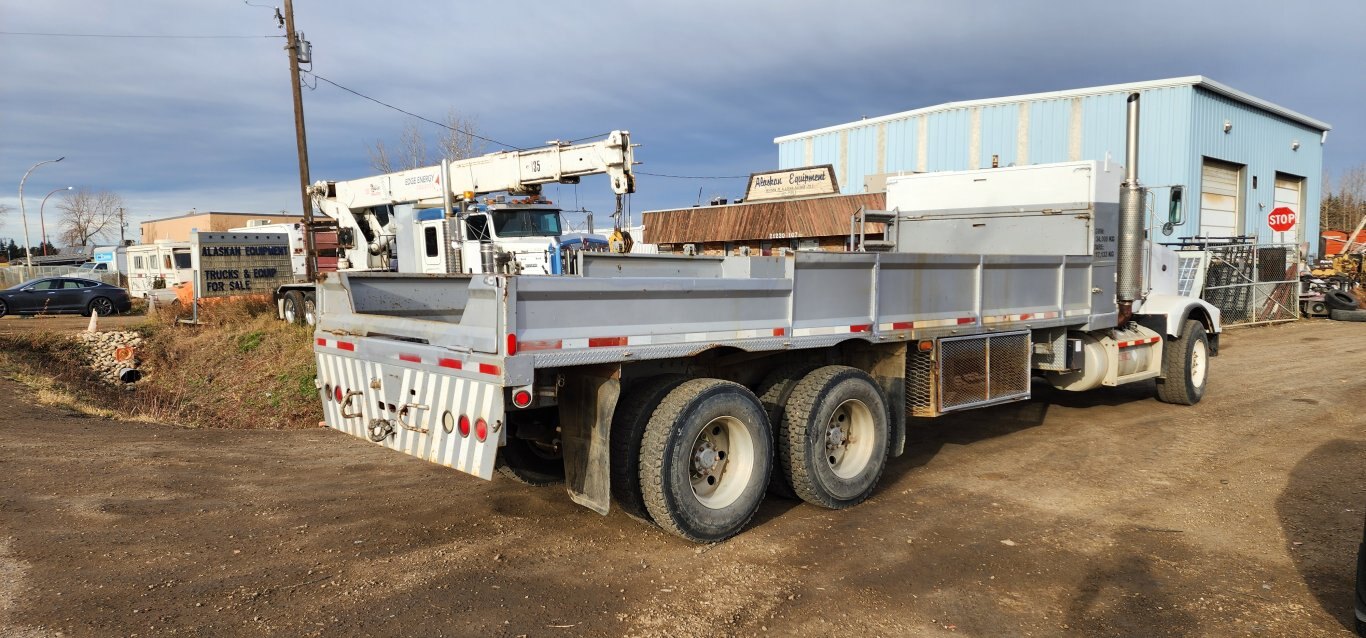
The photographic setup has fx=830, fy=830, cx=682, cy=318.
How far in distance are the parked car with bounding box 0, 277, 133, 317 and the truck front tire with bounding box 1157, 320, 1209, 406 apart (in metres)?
26.0

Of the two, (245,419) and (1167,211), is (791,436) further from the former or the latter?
(245,419)

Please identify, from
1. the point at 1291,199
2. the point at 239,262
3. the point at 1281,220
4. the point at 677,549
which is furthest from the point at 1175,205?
the point at 1291,199

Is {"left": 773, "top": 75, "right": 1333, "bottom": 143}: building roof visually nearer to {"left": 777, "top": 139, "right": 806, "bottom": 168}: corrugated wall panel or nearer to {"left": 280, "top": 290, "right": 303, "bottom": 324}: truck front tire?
{"left": 777, "top": 139, "right": 806, "bottom": 168}: corrugated wall panel

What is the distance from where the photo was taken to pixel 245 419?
1232 cm

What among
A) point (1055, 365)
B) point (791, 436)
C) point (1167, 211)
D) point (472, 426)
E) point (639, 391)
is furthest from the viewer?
point (1167, 211)

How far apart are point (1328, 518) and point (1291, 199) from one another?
34.4 m

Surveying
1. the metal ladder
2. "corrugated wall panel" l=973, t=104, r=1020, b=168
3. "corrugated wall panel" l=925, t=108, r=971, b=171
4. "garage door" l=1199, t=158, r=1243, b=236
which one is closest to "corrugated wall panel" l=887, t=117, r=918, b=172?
"corrugated wall panel" l=925, t=108, r=971, b=171

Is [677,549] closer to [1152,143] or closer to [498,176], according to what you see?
[498,176]

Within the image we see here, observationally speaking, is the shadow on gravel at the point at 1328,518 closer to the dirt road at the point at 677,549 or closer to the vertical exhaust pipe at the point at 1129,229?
the dirt road at the point at 677,549

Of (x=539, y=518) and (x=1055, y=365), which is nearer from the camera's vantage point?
(x=539, y=518)

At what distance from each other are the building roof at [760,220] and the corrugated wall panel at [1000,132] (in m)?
6.37

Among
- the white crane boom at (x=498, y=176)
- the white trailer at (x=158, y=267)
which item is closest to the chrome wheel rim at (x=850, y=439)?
the white crane boom at (x=498, y=176)

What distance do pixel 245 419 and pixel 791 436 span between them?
9981mm

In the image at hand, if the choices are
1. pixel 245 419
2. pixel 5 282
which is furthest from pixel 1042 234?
pixel 5 282
